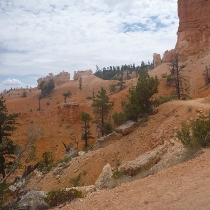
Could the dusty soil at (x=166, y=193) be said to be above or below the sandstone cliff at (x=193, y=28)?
below

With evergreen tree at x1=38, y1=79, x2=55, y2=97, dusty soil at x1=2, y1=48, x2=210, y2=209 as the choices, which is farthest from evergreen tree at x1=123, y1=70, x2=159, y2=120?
evergreen tree at x1=38, y1=79, x2=55, y2=97

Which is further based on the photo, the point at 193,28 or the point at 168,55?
the point at 168,55

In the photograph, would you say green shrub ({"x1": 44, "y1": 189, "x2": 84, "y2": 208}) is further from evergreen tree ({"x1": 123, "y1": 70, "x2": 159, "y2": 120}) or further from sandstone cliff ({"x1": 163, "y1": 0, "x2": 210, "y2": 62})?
sandstone cliff ({"x1": 163, "y1": 0, "x2": 210, "y2": 62})

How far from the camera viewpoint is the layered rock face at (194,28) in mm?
48812

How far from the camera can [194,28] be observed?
165 ft

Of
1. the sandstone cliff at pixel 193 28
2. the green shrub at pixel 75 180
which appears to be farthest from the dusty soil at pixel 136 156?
the sandstone cliff at pixel 193 28

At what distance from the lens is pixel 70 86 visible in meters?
74.5

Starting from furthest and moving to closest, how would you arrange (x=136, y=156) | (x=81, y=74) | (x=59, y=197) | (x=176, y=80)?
1. (x=81, y=74)
2. (x=176, y=80)
3. (x=136, y=156)
4. (x=59, y=197)

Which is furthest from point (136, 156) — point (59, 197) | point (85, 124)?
point (85, 124)

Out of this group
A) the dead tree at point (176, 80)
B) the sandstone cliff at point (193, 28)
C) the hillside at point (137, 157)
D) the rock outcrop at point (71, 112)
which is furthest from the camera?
the sandstone cliff at point (193, 28)

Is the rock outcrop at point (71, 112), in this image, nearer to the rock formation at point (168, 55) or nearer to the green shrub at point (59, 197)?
the rock formation at point (168, 55)

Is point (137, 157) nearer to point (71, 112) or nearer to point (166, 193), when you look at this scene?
point (166, 193)

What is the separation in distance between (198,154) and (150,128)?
8238 millimetres

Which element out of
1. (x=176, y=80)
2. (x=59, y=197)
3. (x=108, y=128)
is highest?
(x=176, y=80)
